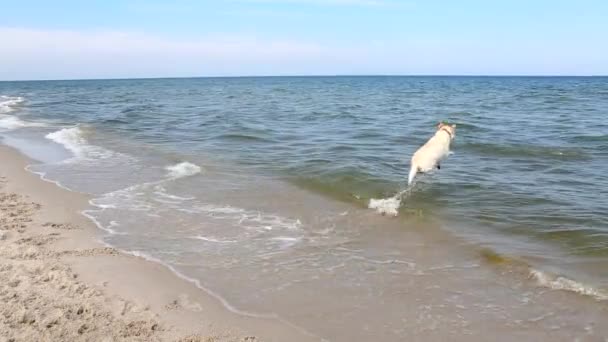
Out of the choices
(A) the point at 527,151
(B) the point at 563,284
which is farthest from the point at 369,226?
(A) the point at 527,151

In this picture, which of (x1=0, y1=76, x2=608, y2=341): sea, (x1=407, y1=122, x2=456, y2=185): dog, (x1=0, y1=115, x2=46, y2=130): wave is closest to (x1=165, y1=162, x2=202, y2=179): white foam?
(x1=0, y1=76, x2=608, y2=341): sea

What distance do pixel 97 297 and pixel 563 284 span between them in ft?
16.5

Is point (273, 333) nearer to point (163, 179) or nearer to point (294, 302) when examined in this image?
point (294, 302)

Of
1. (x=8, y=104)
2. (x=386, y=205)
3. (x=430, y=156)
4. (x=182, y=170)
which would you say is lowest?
(x=386, y=205)

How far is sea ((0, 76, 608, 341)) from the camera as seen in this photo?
5742mm

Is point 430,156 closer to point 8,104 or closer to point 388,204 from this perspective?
point 388,204

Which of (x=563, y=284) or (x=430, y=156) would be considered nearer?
(x=563, y=284)

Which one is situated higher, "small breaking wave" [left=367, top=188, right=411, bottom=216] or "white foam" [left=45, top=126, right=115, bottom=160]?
"white foam" [left=45, top=126, right=115, bottom=160]

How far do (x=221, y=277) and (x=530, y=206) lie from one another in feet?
19.8

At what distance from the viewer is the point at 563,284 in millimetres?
6418

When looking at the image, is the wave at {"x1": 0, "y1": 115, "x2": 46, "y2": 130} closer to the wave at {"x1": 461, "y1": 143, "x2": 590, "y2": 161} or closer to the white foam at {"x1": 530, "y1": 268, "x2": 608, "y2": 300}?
the wave at {"x1": 461, "y1": 143, "x2": 590, "y2": 161}

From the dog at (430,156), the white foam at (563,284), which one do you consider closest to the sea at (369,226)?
the white foam at (563,284)

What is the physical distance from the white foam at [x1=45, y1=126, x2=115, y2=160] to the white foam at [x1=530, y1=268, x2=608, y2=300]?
11873mm

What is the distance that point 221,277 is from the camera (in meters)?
6.60
